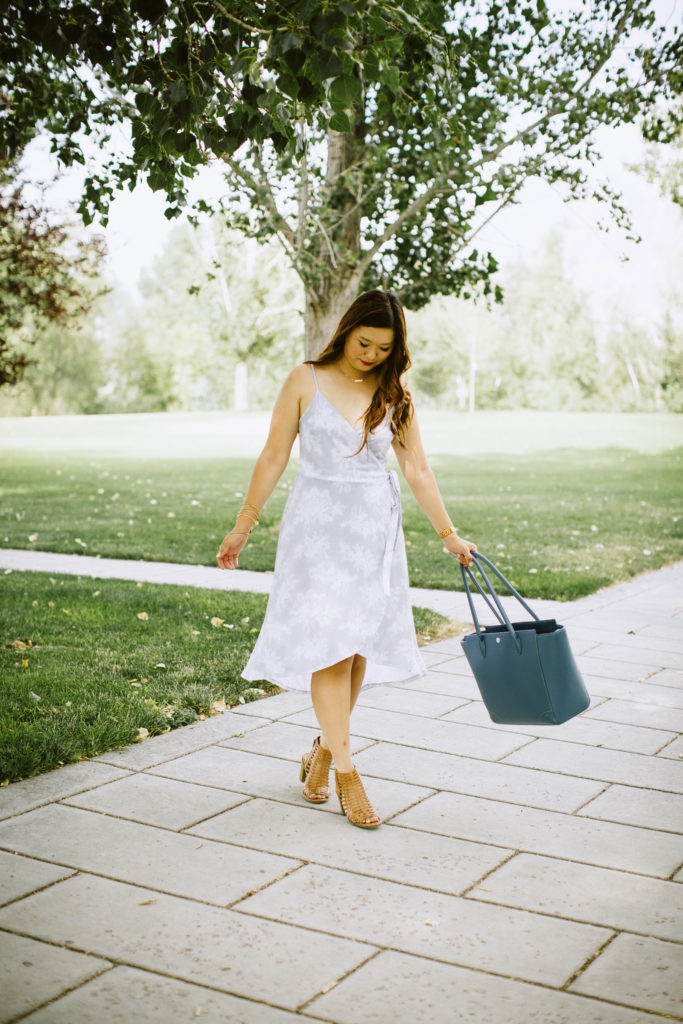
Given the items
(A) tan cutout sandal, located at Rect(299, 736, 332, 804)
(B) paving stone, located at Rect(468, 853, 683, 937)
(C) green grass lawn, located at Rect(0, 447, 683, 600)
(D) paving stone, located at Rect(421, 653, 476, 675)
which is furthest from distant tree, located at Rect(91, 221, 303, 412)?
(B) paving stone, located at Rect(468, 853, 683, 937)

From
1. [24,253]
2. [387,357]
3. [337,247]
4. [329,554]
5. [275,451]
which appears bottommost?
[329,554]

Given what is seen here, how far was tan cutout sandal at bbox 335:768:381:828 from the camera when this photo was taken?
3.70 metres

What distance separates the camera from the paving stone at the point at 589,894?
3037mm

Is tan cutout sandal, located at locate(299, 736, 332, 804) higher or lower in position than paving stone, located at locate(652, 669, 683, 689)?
higher

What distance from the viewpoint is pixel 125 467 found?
22.6 m

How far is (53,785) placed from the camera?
4.03m

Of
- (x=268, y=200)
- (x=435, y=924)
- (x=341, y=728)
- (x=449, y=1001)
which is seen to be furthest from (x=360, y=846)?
(x=268, y=200)

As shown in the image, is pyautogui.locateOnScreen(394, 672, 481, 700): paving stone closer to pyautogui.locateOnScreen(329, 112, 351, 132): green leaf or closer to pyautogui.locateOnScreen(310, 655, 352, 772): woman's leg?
pyautogui.locateOnScreen(310, 655, 352, 772): woman's leg

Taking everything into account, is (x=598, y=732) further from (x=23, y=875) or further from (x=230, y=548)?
(x=23, y=875)

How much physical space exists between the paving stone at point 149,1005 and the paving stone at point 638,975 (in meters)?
0.79

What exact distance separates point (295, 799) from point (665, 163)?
65.6 feet

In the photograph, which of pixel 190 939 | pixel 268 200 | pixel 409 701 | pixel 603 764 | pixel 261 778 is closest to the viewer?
pixel 190 939

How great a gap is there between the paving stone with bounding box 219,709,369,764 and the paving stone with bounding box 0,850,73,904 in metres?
1.34

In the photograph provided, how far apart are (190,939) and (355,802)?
990mm
